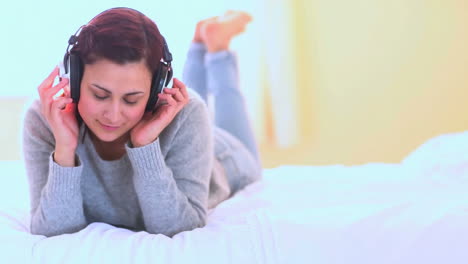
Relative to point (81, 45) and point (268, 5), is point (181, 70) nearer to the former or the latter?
point (81, 45)

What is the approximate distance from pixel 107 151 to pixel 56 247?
22cm

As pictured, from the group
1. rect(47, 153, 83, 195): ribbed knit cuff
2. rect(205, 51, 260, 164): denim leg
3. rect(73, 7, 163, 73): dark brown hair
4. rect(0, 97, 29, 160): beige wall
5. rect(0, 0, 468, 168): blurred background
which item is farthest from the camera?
rect(0, 0, 468, 168): blurred background

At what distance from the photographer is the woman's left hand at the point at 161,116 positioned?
32.3 inches

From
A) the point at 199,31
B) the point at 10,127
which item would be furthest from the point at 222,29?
the point at 10,127

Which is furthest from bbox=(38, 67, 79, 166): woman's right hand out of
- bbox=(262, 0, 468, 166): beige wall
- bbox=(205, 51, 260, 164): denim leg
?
bbox=(262, 0, 468, 166): beige wall

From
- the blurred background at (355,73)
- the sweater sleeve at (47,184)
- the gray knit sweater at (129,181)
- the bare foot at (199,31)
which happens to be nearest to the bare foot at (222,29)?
the bare foot at (199,31)

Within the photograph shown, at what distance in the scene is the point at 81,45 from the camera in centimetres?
71

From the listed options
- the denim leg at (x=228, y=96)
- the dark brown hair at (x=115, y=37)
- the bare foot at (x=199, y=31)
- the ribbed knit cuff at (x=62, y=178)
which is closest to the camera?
the dark brown hair at (x=115, y=37)

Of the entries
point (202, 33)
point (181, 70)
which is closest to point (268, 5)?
point (202, 33)

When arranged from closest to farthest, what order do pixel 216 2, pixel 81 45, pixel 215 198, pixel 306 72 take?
pixel 81 45
pixel 215 198
pixel 216 2
pixel 306 72

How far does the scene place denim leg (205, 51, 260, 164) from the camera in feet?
4.68

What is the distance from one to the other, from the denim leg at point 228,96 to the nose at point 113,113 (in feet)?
2.21

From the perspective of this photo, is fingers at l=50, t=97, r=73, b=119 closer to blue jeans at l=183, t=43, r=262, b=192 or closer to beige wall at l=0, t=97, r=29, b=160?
beige wall at l=0, t=97, r=29, b=160

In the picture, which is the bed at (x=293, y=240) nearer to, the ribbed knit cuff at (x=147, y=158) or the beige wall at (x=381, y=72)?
the ribbed knit cuff at (x=147, y=158)
